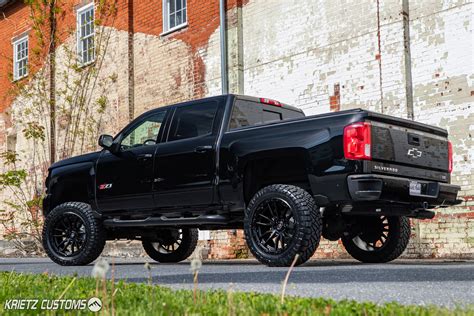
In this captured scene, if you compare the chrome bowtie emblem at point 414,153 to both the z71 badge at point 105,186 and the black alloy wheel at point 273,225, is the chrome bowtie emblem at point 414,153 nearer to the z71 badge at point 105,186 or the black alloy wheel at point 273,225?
the black alloy wheel at point 273,225

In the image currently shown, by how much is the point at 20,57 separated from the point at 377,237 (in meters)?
16.9

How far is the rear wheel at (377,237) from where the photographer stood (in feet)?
27.2

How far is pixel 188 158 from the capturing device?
827cm

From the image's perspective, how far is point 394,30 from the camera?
11.4 meters

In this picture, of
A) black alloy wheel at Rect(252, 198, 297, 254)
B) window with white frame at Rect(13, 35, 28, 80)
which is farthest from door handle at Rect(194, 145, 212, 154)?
window with white frame at Rect(13, 35, 28, 80)

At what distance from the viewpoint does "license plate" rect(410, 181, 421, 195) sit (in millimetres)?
7189

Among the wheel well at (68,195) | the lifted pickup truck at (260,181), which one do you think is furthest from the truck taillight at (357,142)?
the wheel well at (68,195)

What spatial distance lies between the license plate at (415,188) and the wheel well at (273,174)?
113cm

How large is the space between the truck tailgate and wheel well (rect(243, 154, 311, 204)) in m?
0.94

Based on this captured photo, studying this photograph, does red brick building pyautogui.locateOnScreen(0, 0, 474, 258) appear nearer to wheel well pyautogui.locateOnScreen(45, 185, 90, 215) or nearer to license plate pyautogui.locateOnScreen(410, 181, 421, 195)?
license plate pyautogui.locateOnScreen(410, 181, 421, 195)

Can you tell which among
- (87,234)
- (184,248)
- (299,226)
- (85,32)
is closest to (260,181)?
(299,226)

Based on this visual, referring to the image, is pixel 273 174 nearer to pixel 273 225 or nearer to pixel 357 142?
pixel 273 225

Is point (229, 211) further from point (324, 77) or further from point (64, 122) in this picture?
point (64, 122)

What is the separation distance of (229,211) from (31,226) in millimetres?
12392
